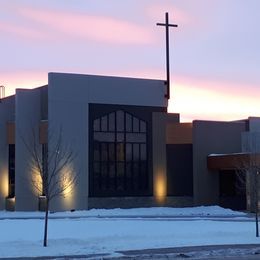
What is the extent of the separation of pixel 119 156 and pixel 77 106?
457 cm

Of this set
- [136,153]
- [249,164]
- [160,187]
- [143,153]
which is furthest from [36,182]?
[249,164]

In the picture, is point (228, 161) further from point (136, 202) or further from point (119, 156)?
point (119, 156)

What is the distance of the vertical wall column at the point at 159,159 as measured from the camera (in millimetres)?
45375

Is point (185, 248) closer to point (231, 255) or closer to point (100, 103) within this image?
point (231, 255)

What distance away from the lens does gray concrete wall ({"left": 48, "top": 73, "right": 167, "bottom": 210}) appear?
139ft

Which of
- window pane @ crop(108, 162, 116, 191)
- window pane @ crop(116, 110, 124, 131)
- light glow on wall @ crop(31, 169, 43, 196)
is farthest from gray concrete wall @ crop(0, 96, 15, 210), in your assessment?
window pane @ crop(116, 110, 124, 131)

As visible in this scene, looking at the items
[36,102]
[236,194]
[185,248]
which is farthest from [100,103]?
[185,248]

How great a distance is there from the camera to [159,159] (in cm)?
4550

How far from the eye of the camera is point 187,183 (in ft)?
154

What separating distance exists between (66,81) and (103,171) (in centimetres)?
664

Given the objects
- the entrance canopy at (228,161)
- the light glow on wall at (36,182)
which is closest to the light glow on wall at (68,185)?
the light glow on wall at (36,182)

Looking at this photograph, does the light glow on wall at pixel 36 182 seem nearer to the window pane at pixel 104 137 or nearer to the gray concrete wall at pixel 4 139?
the gray concrete wall at pixel 4 139

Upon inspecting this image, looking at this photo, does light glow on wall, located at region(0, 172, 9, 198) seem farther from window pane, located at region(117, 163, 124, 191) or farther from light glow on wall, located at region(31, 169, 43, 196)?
window pane, located at region(117, 163, 124, 191)

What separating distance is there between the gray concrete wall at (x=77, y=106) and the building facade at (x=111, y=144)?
2.6 inches
